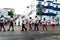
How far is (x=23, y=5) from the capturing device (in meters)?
15.7

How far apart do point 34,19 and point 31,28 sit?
671 mm

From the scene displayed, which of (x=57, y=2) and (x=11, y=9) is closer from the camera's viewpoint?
(x=11, y=9)

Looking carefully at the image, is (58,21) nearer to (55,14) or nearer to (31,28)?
(55,14)

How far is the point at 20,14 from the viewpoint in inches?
607

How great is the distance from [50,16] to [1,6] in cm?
356

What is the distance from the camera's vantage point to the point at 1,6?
15.6 metres

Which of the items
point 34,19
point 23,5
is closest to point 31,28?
point 34,19

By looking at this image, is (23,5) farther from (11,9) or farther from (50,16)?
(50,16)

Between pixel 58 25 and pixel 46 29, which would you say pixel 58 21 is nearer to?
pixel 58 25

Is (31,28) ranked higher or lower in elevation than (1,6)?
lower

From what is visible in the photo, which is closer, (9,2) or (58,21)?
(9,2)

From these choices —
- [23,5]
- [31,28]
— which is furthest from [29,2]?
[31,28]

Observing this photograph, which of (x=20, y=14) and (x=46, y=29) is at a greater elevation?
(x=20, y=14)

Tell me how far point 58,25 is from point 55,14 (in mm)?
825
